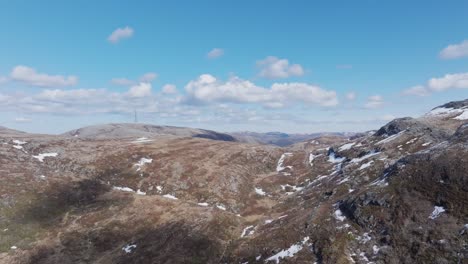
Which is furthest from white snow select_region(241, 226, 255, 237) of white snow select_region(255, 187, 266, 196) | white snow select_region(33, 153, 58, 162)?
white snow select_region(33, 153, 58, 162)

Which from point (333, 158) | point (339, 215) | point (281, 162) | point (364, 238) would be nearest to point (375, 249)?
point (364, 238)

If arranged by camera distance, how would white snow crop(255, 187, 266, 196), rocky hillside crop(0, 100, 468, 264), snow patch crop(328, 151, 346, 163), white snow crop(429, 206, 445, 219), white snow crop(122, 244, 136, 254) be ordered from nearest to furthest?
white snow crop(429, 206, 445, 219)
rocky hillside crop(0, 100, 468, 264)
white snow crop(122, 244, 136, 254)
white snow crop(255, 187, 266, 196)
snow patch crop(328, 151, 346, 163)

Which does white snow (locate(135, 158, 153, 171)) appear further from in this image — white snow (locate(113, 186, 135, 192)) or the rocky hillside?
white snow (locate(113, 186, 135, 192))

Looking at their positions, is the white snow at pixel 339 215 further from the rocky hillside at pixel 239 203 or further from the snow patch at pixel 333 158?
the snow patch at pixel 333 158

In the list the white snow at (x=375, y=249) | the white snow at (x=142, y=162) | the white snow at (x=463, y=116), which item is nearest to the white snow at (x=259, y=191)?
the white snow at (x=142, y=162)

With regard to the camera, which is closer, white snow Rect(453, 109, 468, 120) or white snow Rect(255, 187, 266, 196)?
white snow Rect(255, 187, 266, 196)

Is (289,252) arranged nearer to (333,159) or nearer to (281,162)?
(333,159)

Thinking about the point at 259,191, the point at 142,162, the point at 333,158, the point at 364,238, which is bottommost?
the point at 259,191

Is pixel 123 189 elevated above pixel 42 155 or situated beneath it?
situated beneath
